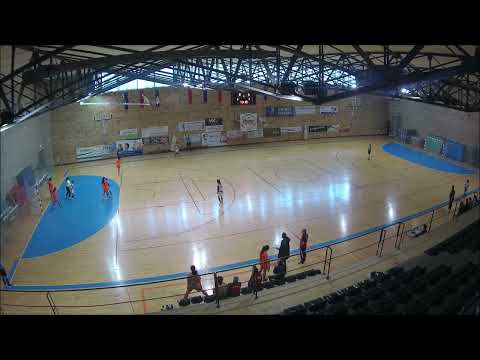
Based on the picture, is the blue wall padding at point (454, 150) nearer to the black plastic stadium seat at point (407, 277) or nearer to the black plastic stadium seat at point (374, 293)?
the black plastic stadium seat at point (407, 277)

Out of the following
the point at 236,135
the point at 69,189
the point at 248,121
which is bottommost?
the point at 69,189

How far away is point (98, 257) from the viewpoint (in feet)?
40.4

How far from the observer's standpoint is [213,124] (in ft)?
95.5

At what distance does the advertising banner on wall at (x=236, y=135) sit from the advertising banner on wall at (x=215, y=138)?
0.35 meters

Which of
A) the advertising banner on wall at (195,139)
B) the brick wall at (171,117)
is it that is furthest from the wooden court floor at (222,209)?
the advertising banner on wall at (195,139)

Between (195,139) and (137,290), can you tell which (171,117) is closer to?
(195,139)

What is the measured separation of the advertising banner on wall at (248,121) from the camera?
29859 mm

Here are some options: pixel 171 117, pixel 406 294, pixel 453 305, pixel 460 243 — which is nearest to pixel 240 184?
pixel 171 117

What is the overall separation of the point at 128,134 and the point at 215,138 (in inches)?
272

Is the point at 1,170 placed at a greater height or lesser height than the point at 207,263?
greater
